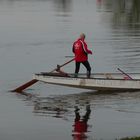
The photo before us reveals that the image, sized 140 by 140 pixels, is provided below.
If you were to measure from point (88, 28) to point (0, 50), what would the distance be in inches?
826

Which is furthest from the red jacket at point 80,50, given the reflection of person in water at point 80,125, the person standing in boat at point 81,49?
the reflection of person in water at point 80,125

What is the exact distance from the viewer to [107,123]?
862 inches

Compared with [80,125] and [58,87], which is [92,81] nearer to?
[58,87]

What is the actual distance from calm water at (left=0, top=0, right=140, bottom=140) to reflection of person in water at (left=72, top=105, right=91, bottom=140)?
43mm

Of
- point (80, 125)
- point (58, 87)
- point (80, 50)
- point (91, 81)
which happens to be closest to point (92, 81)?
point (91, 81)

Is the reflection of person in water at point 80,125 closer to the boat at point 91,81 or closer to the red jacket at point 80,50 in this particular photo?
the boat at point 91,81

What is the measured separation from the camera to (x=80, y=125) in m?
21.6

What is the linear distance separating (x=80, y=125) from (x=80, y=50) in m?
7.08

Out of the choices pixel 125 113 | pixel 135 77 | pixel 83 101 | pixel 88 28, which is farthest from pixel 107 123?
pixel 88 28

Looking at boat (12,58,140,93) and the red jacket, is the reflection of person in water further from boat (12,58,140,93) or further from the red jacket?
the red jacket

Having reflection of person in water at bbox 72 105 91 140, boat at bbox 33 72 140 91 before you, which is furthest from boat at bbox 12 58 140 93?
reflection of person in water at bbox 72 105 91 140

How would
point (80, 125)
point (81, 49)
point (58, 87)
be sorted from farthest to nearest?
1. point (58, 87)
2. point (81, 49)
3. point (80, 125)

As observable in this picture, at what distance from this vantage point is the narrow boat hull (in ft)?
91.0

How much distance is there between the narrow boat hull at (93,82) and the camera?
91.0 ft
